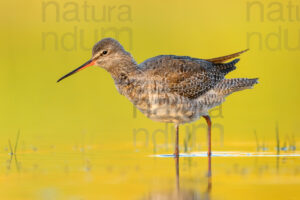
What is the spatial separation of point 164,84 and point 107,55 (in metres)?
1.17

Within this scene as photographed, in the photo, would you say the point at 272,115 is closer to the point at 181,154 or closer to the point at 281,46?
the point at 181,154

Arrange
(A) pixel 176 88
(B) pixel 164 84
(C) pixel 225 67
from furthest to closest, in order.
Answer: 1. (C) pixel 225 67
2. (A) pixel 176 88
3. (B) pixel 164 84

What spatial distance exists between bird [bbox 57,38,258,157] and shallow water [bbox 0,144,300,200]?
0.86 m

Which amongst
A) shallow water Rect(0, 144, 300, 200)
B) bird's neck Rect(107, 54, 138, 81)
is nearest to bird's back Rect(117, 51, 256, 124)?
bird's neck Rect(107, 54, 138, 81)

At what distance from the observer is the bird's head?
38.1 ft

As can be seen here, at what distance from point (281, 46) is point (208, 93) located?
456 inches

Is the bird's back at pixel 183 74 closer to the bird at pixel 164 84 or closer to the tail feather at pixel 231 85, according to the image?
the bird at pixel 164 84

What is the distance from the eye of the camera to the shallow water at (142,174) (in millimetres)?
7312

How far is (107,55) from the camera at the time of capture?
460 inches

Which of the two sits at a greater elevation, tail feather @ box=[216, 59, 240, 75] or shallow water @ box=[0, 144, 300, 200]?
tail feather @ box=[216, 59, 240, 75]

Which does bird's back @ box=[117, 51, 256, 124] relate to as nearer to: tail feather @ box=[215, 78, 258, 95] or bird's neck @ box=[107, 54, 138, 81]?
tail feather @ box=[215, 78, 258, 95]

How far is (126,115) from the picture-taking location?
615 inches

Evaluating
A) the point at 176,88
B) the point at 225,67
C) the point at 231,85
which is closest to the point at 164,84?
the point at 176,88

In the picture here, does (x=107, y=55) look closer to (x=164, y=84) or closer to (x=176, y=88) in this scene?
(x=164, y=84)
